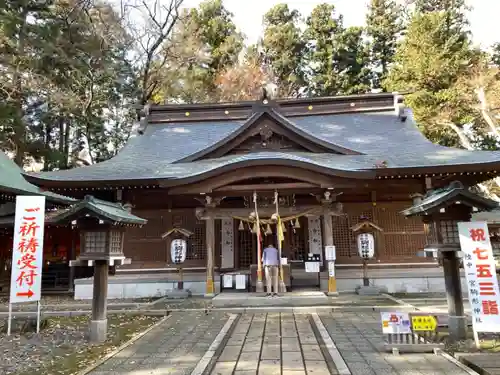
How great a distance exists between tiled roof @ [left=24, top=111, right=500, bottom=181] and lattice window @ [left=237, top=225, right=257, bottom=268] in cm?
299

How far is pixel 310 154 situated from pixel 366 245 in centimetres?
365

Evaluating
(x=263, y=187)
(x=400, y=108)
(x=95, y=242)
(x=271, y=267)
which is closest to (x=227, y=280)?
(x=271, y=267)

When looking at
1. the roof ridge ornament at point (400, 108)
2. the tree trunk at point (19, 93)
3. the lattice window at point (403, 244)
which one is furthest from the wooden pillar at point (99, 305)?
the tree trunk at point (19, 93)

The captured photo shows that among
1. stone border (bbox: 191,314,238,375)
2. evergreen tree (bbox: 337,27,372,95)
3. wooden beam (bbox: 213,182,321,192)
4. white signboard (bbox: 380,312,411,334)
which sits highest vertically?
evergreen tree (bbox: 337,27,372,95)

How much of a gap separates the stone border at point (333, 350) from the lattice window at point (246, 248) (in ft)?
18.4

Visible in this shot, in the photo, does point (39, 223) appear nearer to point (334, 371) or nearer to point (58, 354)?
point (58, 354)

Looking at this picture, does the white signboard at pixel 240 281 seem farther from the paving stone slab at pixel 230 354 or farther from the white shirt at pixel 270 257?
the paving stone slab at pixel 230 354

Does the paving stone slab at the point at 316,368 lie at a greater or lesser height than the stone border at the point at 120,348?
lesser

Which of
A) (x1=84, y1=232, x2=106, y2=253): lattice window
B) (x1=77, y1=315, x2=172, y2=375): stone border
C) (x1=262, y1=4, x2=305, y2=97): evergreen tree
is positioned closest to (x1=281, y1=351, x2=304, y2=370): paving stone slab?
(x1=77, y1=315, x2=172, y2=375): stone border

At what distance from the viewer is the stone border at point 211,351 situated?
4926 millimetres

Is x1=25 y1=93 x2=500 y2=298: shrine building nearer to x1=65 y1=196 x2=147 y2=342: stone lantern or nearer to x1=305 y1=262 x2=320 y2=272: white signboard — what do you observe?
x1=305 y1=262 x2=320 y2=272: white signboard

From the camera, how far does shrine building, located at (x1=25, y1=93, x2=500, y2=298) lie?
440 inches

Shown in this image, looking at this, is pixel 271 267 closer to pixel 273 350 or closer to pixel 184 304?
pixel 184 304

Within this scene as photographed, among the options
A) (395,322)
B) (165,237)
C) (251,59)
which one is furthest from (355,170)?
(251,59)
